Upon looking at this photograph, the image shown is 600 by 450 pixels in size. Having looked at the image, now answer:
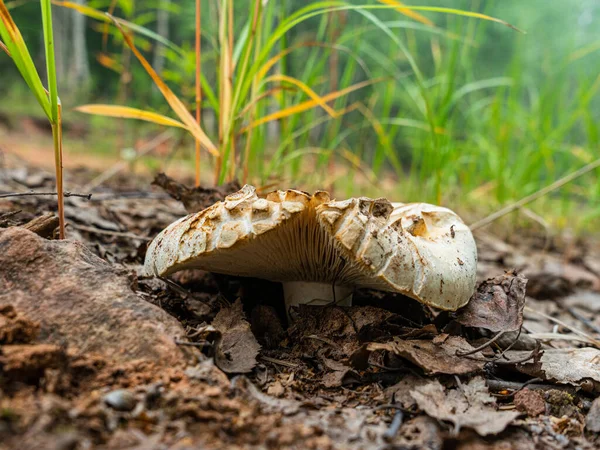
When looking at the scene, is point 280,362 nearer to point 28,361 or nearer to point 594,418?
point 28,361

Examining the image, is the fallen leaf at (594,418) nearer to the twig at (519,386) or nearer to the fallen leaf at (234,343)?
the twig at (519,386)

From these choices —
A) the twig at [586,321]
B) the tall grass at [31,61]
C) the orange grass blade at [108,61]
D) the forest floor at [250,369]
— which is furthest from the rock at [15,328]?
the orange grass blade at [108,61]

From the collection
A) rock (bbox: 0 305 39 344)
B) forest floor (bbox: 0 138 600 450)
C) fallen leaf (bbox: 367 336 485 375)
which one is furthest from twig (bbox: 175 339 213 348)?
fallen leaf (bbox: 367 336 485 375)

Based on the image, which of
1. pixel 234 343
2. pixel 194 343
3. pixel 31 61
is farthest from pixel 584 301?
pixel 31 61

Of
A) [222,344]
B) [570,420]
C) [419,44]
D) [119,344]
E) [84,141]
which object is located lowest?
[84,141]

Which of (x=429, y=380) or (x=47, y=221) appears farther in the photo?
(x=47, y=221)

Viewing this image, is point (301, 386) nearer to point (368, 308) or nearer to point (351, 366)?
point (351, 366)

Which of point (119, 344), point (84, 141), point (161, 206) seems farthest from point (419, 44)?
point (119, 344)
